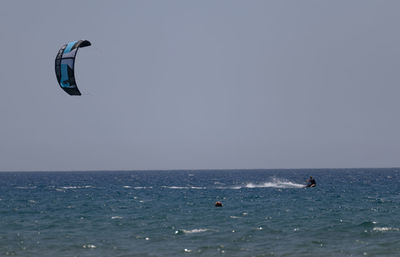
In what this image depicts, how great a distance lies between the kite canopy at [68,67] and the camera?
31403 mm

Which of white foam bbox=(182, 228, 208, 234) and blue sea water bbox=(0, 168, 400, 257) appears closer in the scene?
blue sea water bbox=(0, 168, 400, 257)

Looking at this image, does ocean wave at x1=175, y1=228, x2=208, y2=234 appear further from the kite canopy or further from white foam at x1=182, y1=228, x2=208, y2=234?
the kite canopy

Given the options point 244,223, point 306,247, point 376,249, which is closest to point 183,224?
point 244,223

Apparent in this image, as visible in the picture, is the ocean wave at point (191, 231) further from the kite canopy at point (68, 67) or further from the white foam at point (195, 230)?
the kite canopy at point (68, 67)

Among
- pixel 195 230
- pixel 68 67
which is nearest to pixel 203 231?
pixel 195 230

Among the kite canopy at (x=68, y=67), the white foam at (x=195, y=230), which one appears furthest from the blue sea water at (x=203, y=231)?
the kite canopy at (x=68, y=67)

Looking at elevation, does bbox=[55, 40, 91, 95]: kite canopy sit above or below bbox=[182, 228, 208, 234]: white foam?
above

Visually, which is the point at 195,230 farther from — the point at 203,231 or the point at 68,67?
the point at 68,67

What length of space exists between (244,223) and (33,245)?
46.8 feet

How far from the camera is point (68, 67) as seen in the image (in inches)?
1248

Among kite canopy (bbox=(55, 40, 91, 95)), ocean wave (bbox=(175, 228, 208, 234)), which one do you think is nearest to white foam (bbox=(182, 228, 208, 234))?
ocean wave (bbox=(175, 228, 208, 234))

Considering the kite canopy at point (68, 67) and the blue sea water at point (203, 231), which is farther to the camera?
the kite canopy at point (68, 67)

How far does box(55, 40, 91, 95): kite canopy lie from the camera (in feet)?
103

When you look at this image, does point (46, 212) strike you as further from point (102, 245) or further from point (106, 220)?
point (102, 245)
